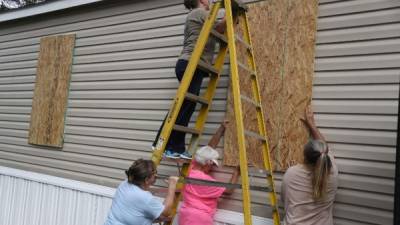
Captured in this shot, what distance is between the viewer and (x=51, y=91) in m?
7.30

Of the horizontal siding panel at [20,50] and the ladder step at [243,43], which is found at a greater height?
the horizontal siding panel at [20,50]

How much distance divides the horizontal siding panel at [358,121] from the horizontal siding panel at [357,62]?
435mm

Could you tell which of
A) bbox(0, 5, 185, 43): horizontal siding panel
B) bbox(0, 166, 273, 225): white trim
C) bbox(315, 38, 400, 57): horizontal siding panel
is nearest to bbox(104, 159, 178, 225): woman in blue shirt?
bbox(0, 166, 273, 225): white trim

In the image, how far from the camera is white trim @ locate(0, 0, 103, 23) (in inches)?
275

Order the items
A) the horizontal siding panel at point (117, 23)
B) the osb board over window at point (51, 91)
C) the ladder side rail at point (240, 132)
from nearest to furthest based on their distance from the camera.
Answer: the ladder side rail at point (240, 132), the horizontal siding panel at point (117, 23), the osb board over window at point (51, 91)

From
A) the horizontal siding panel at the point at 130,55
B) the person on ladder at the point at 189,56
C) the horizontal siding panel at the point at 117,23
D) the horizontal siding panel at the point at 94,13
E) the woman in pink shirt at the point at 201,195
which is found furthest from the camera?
the horizontal siding panel at the point at 94,13

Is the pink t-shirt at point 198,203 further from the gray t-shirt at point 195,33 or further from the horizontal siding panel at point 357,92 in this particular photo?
the horizontal siding panel at point 357,92

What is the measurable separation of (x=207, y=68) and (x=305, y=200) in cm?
146

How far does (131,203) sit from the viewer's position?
375 centimetres

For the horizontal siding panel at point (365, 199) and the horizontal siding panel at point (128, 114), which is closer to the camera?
the horizontal siding panel at point (365, 199)

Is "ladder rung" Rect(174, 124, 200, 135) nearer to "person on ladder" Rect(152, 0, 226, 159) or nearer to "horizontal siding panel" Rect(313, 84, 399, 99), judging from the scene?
"person on ladder" Rect(152, 0, 226, 159)

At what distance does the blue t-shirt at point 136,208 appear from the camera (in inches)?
147

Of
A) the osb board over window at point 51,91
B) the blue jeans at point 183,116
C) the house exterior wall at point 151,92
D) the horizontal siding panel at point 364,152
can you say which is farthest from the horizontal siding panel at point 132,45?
the horizontal siding panel at point 364,152

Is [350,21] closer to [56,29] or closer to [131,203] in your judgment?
[131,203]
